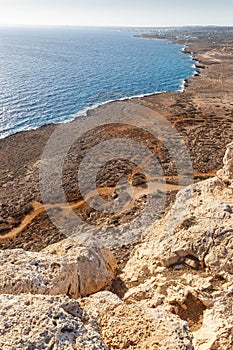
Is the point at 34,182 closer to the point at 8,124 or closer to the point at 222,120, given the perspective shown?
the point at 8,124

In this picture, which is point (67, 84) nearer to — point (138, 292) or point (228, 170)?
point (228, 170)

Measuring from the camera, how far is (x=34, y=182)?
3644cm

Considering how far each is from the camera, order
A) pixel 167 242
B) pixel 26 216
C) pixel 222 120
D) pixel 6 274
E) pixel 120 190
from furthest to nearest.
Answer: pixel 222 120
pixel 120 190
pixel 26 216
pixel 167 242
pixel 6 274

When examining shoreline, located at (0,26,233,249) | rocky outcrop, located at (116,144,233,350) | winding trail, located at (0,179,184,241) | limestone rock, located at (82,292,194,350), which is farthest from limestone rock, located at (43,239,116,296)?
winding trail, located at (0,179,184,241)

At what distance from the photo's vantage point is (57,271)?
38.6ft

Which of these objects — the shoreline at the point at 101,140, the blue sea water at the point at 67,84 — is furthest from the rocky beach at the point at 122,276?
the blue sea water at the point at 67,84

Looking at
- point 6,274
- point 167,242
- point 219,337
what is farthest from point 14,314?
point 167,242

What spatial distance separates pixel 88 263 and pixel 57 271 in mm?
1982

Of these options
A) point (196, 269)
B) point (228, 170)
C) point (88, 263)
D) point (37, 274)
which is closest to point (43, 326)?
point (37, 274)

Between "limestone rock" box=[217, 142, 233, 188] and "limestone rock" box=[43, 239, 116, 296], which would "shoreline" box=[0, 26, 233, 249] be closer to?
"limestone rock" box=[217, 142, 233, 188]

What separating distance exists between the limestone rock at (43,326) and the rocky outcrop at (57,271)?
216 cm

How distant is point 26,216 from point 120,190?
399 inches

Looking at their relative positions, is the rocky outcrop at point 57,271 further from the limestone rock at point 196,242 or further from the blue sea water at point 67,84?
the blue sea water at point 67,84

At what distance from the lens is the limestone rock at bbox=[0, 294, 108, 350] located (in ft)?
23.5
